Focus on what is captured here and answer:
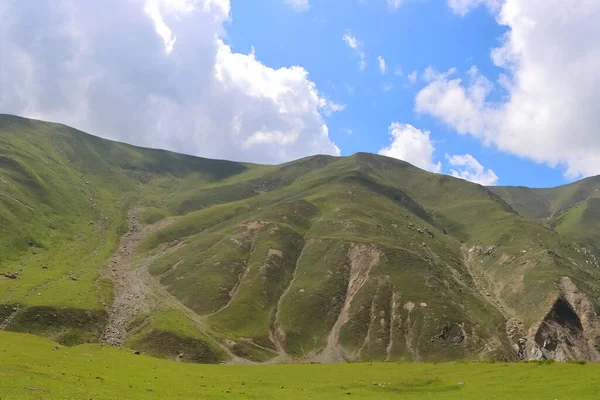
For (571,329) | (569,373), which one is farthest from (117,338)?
(571,329)

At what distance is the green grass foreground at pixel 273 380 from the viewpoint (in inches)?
1599

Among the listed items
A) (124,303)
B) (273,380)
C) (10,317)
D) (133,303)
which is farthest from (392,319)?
(10,317)

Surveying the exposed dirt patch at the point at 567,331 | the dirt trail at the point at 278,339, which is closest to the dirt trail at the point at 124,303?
the dirt trail at the point at 278,339

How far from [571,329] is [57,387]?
18970 centimetres

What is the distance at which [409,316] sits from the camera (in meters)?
176

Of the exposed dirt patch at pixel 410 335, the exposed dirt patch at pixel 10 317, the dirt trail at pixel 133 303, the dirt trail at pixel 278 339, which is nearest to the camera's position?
the exposed dirt patch at pixel 10 317

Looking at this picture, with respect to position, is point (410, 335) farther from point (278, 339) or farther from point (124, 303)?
point (124, 303)

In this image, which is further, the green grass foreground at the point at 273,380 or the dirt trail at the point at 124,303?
the dirt trail at the point at 124,303

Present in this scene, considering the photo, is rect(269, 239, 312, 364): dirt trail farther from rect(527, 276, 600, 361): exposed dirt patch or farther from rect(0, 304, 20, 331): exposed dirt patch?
rect(527, 276, 600, 361): exposed dirt patch

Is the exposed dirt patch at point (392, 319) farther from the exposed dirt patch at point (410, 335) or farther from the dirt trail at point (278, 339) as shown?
the dirt trail at point (278, 339)

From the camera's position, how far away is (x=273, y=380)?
6022 cm

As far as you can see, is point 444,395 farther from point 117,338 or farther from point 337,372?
point 117,338

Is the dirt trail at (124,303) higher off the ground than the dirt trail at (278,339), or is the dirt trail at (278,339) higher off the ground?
the dirt trail at (124,303)

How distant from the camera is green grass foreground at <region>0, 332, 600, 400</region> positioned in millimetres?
40625
